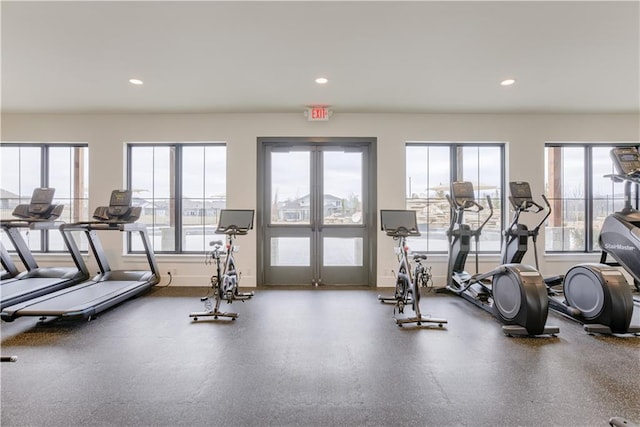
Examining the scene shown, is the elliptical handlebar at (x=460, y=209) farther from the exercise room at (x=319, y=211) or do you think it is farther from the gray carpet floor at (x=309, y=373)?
the gray carpet floor at (x=309, y=373)

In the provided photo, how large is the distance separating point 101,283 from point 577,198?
8171 millimetres

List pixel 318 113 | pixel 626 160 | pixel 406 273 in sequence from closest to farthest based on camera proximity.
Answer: pixel 626 160
pixel 406 273
pixel 318 113

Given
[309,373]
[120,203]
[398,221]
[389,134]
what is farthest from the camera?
[389,134]

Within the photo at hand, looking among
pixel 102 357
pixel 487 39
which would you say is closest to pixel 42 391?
pixel 102 357

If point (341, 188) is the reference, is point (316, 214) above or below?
below

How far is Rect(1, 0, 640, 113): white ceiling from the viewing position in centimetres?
257

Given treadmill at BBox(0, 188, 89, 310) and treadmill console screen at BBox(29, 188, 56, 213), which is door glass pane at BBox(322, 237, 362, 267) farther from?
treadmill console screen at BBox(29, 188, 56, 213)

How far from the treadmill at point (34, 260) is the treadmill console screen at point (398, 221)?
16.0 feet

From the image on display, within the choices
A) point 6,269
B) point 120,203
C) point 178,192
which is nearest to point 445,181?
point 178,192

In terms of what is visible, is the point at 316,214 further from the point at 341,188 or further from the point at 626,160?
the point at 626,160

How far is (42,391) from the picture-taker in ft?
7.25

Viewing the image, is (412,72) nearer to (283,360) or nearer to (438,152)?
(438,152)

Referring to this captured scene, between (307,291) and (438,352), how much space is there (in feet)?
8.16

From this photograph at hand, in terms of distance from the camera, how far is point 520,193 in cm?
416
